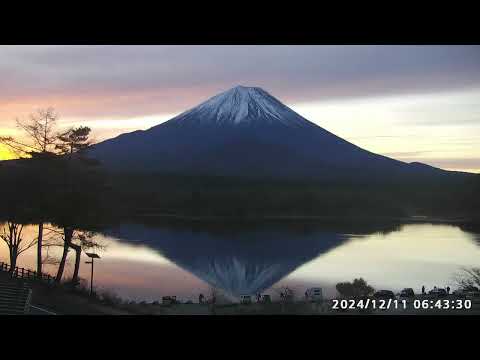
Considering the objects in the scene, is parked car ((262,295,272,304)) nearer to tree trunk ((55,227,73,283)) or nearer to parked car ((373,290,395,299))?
parked car ((373,290,395,299))

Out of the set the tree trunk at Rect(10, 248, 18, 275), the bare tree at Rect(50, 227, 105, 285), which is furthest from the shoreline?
the tree trunk at Rect(10, 248, 18, 275)

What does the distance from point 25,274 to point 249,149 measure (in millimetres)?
8638

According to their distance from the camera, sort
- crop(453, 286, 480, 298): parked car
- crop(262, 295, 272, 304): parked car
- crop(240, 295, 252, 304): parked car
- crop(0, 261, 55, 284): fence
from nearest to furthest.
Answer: crop(453, 286, 480, 298): parked car < crop(240, 295, 252, 304): parked car < crop(262, 295, 272, 304): parked car < crop(0, 261, 55, 284): fence

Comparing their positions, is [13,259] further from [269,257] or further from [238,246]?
[269,257]

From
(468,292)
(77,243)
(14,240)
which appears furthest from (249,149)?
(468,292)

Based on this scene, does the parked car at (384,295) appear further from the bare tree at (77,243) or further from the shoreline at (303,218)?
the bare tree at (77,243)

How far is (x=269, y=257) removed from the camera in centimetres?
867

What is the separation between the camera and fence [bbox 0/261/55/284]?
6471 millimetres

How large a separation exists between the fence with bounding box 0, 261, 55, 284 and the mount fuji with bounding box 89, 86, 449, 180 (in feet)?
9.25

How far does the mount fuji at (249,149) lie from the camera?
1166cm

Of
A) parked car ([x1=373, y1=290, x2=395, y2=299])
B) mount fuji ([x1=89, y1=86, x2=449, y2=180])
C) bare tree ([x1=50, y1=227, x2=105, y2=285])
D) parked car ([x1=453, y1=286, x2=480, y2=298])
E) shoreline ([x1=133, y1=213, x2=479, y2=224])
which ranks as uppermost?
mount fuji ([x1=89, y1=86, x2=449, y2=180])

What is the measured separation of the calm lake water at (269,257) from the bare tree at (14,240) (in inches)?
3.9

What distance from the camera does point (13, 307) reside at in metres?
4.85
